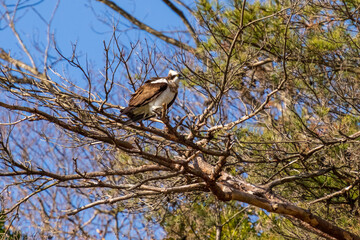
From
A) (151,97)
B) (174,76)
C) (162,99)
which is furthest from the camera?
(174,76)

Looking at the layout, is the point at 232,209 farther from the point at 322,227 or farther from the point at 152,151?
the point at 322,227

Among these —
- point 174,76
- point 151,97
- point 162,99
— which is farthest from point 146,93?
point 174,76

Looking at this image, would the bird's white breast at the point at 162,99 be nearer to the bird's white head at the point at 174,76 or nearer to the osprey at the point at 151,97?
the osprey at the point at 151,97

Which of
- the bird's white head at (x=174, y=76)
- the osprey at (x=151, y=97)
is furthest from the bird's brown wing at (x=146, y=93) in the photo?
the bird's white head at (x=174, y=76)

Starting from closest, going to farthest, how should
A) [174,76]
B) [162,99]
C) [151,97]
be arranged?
[151,97]
[162,99]
[174,76]

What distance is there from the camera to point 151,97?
5.02 m

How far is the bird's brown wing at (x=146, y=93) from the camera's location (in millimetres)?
4945

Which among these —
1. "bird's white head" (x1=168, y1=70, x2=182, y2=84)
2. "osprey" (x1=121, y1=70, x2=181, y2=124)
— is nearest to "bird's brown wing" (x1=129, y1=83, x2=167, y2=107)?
"osprey" (x1=121, y1=70, x2=181, y2=124)

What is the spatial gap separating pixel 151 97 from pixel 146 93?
0.21 feet

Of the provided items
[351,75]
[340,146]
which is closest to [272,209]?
[340,146]

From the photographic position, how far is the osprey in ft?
16.1

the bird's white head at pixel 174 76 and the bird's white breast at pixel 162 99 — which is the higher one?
the bird's white head at pixel 174 76

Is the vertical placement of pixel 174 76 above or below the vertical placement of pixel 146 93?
above

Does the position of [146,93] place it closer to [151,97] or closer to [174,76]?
[151,97]
